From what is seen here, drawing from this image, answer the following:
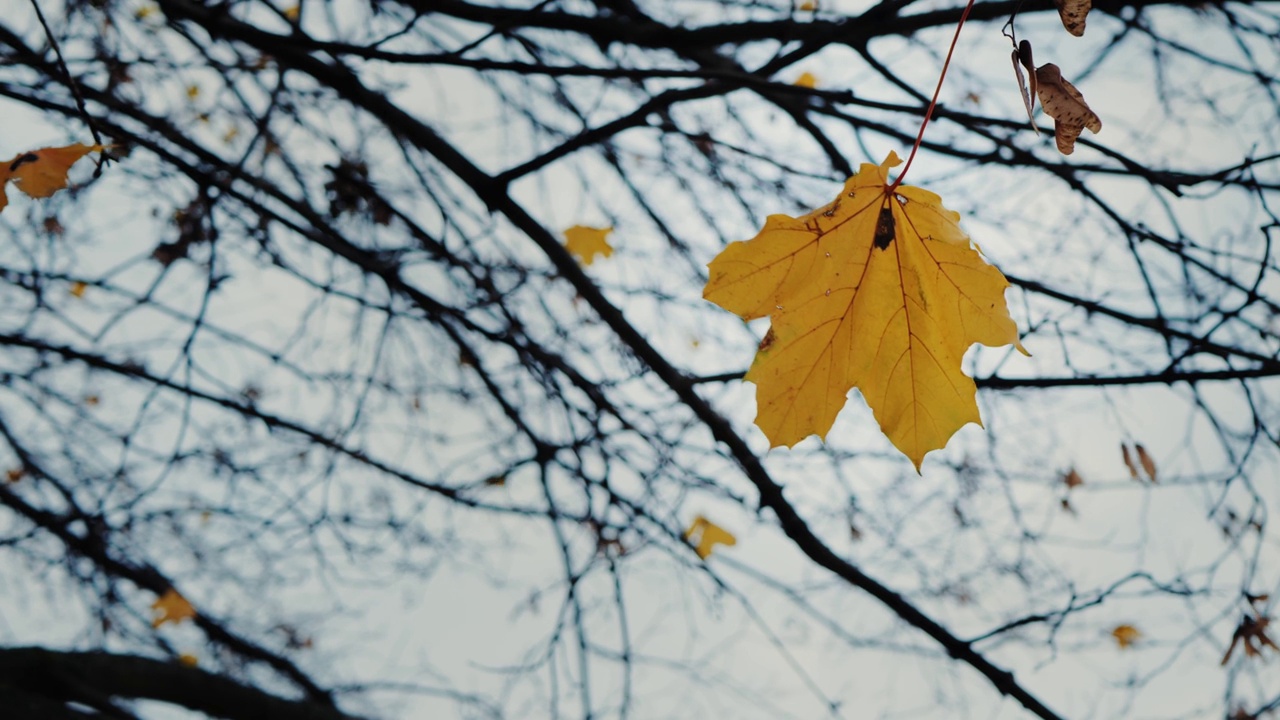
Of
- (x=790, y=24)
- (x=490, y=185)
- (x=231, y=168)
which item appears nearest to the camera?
(x=790, y=24)

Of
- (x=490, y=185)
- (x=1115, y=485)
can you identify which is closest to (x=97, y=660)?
(x=490, y=185)

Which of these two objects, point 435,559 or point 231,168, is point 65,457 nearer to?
point 435,559

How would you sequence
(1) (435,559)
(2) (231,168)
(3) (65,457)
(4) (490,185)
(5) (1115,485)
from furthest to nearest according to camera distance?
(3) (65,457), (1) (435,559), (5) (1115,485), (2) (231,168), (4) (490,185)

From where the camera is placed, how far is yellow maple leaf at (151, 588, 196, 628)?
3664mm

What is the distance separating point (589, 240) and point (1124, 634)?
2.52 m

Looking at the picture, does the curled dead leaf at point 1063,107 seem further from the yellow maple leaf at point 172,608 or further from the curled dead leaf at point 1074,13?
the yellow maple leaf at point 172,608

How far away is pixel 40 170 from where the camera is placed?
4.15 ft

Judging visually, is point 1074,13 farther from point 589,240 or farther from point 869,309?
point 589,240

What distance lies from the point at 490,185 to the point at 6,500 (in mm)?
3360

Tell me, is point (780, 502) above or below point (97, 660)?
above

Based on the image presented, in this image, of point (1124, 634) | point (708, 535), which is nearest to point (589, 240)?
point (708, 535)

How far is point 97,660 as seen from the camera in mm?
Answer: 2916

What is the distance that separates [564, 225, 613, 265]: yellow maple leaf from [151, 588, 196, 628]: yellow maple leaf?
2.57 m

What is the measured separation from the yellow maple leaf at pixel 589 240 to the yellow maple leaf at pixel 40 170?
1758 millimetres
